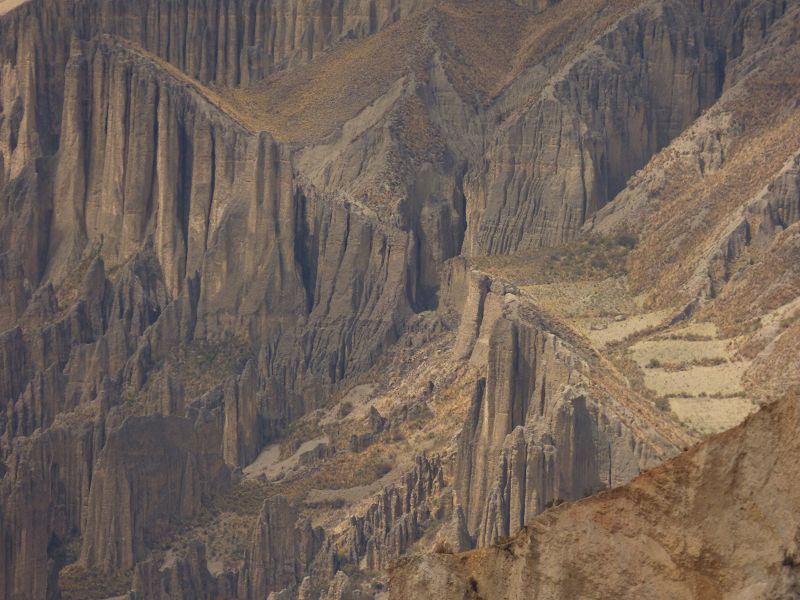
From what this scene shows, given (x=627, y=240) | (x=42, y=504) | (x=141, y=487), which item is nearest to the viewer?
(x=42, y=504)

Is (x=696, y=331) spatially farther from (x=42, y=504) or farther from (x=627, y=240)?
(x=42, y=504)

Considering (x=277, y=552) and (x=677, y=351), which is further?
(x=677, y=351)

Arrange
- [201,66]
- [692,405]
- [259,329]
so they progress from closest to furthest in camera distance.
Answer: [692,405]
[259,329]
[201,66]

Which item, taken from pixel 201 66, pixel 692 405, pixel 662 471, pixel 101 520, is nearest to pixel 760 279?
pixel 692 405

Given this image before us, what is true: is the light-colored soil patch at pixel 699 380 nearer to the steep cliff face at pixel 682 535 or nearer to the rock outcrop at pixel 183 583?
the rock outcrop at pixel 183 583

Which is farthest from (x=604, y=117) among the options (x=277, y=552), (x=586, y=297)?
(x=277, y=552)

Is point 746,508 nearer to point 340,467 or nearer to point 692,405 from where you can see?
point 692,405
